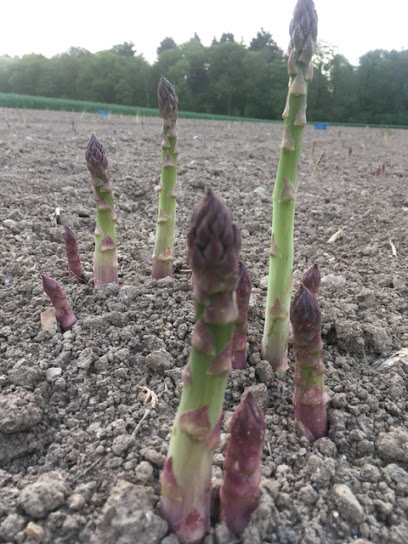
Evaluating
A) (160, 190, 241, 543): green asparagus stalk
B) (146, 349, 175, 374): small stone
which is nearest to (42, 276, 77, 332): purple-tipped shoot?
(146, 349, 175, 374): small stone

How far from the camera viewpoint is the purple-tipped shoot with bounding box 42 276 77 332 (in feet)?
7.59

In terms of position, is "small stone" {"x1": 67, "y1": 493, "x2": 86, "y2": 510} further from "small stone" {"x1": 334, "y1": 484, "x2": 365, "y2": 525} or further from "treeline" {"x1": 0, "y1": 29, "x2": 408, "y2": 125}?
"treeline" {"x1": 0, "y1": 29, "x2": 408, "y2": 125}

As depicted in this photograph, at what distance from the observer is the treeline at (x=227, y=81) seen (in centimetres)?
6844

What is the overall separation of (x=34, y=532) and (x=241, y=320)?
3.71 feet

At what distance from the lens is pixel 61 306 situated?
2.37 metres

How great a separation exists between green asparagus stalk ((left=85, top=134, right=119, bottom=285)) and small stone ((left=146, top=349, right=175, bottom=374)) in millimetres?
837

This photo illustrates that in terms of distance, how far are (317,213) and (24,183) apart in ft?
10.9

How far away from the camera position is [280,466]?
5.41 feet

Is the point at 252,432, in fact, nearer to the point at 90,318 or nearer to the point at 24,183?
the point at 90,318

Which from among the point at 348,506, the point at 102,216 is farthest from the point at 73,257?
the point at 348,506

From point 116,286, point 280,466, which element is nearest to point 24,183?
point 116,286

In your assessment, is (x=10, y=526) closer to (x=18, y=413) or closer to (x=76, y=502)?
(x=76, y=502)

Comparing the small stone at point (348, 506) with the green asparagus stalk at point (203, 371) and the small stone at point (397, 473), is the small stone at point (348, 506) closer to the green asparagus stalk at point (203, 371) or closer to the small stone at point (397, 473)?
the small stone at point (397, 473)

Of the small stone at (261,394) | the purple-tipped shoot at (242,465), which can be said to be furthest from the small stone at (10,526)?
the small stone at (261,394)
